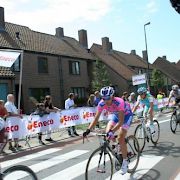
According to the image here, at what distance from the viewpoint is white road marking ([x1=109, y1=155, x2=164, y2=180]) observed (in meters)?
7.60

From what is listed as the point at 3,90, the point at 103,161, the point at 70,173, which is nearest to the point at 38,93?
the point at 3,90

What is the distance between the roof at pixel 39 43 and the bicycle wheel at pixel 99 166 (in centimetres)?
2565

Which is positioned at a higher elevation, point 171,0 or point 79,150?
point 171,0

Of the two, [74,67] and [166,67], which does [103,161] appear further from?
[166,67]

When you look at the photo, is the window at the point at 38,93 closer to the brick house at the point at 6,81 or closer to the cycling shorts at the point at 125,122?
the brick house at the point at 6,81

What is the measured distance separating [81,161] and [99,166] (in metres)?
3.29

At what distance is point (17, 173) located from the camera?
5.54 metres

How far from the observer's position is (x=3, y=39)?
107 ft

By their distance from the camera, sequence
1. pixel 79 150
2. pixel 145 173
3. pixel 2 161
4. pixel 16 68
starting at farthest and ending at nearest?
1. pixel 16 68
2. pixel 79 150
3. pixel 2 161
4. pixel 145 173

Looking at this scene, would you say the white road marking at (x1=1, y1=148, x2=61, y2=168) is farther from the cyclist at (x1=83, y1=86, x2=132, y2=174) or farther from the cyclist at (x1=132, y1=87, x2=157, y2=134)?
the cyclist at (x1=83, y1=86, x2=132, y2=174)

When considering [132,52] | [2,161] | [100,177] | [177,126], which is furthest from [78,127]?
[132,52]

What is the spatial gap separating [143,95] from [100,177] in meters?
4.64

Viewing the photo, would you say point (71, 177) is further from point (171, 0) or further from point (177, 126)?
point (177, 126)

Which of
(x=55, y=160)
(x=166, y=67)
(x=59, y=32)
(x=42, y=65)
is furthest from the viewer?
(x=166, y=67)
